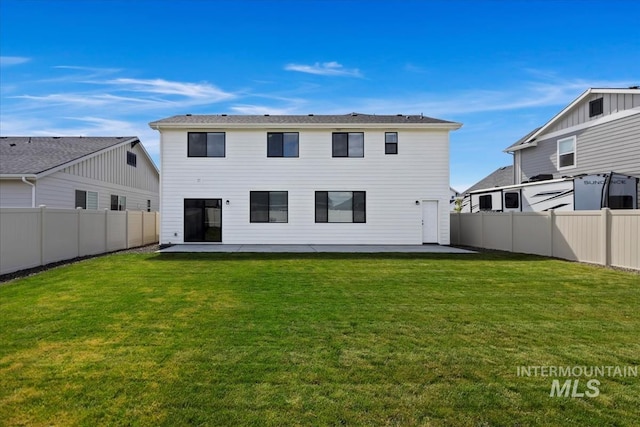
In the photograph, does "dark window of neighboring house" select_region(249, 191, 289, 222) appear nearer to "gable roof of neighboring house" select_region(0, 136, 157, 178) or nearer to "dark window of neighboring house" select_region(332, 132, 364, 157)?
"dark window of neighboring house" select_region(332, 132, 364, 157)

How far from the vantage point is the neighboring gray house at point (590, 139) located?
13.4m

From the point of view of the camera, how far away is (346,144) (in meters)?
16.7

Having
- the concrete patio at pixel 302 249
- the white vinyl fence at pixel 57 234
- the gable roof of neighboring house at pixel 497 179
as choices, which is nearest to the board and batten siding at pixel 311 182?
the concrete patio at pixel 302 249

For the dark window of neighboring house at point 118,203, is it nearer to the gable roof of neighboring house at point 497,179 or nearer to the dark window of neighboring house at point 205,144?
the dark window of neighboring house at point 205,144

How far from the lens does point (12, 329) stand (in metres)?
4.88

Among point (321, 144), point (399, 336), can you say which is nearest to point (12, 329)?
point (399, 336)

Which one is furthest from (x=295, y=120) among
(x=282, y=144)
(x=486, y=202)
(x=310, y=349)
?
(x=310, y=349)

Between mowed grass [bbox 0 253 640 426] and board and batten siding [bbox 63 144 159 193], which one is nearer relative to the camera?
mowed grass [bbox 0 253 640 426]

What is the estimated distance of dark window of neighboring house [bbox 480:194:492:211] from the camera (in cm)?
1850

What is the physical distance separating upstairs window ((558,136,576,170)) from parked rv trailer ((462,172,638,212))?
2.55 m

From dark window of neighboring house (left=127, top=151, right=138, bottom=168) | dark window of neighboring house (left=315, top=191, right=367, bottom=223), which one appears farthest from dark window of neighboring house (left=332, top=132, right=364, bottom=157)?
dark window of neighboring house (left=127, top=151, right=138, bottom=168)

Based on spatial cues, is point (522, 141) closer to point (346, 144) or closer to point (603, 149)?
point (603, 149)

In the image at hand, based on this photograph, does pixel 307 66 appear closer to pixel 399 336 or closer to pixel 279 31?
pixel 279 31

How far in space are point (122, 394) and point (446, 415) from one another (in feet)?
8.87
